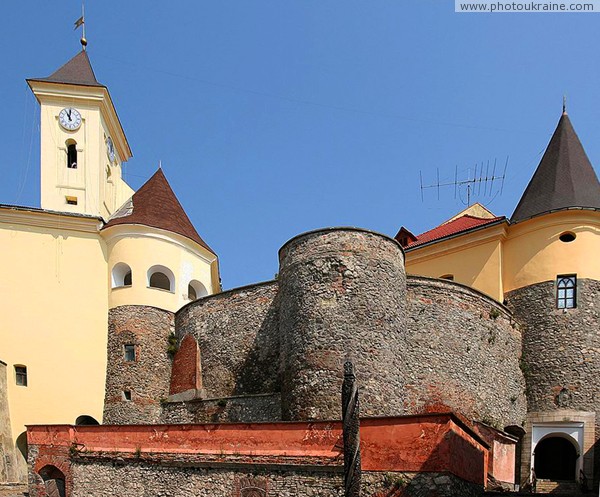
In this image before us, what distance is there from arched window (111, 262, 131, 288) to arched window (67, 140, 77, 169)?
5.96 metres

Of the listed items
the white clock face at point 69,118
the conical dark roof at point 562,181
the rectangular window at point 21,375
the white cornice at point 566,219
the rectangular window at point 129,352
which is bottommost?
the rectangular window at point 21,375

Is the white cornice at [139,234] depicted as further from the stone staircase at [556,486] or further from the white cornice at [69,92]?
the stone staircase at [556,486]

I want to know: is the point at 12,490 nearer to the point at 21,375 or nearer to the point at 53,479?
the point at 53,479

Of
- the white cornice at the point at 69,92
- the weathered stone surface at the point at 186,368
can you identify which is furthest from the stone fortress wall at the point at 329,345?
the white cornice at the point at 69,92

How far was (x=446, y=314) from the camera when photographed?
68.1 feet

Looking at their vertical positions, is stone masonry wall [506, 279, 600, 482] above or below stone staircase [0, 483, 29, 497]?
above

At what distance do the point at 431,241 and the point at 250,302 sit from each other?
849 cm

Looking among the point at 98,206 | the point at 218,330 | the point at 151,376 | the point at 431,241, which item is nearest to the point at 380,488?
the point at 218,330

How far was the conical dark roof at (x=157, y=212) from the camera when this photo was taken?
85.0ft

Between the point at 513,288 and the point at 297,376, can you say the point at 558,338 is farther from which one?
the point at 297,376

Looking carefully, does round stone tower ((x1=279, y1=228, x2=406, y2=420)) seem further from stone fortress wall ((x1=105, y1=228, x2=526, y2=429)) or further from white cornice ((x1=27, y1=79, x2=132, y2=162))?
white cornice ((x1=27, y1=79, x2=132, y2=162))

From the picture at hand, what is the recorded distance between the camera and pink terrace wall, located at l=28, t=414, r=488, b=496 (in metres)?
13.2

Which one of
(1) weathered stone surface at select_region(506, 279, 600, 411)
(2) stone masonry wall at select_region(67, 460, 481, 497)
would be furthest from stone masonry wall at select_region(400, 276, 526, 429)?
(2) stone masonry wall at select_region(67, 460, 481, 497)

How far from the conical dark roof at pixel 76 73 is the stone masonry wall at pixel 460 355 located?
58.9 ft
